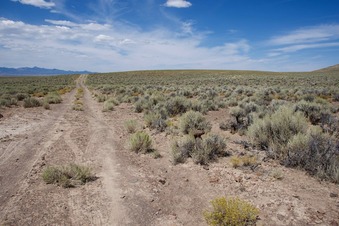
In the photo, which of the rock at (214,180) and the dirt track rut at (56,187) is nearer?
the dirt track rut at (56,187)

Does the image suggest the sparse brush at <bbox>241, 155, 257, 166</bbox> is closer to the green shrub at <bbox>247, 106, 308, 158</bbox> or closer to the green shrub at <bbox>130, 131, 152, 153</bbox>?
the green shrub at <bbox>247, 106, 308, 158</bbox>

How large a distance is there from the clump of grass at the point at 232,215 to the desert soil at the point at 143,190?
0.18 m

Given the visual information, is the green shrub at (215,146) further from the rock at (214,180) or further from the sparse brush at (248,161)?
the rock at (214,180)

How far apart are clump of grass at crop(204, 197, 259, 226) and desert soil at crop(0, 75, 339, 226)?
175 millimetres

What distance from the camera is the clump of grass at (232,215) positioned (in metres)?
3.60

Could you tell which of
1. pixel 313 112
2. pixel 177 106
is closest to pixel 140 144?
pixel 177 106

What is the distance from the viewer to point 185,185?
5234mm

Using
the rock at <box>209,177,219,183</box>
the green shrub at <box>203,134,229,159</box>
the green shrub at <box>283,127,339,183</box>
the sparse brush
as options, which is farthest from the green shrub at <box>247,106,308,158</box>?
the rock at <box>209,177,219,183</box>

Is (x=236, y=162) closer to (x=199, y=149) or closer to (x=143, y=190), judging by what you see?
(x=199, y=149)

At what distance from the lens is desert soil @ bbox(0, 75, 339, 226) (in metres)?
4.01

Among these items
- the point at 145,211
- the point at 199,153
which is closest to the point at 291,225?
the point at 145,211

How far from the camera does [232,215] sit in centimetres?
361

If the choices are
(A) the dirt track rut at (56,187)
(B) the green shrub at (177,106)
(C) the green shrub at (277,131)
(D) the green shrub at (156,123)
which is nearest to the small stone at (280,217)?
(C) the green shrub at (277,131)

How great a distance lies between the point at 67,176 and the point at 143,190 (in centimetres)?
182
